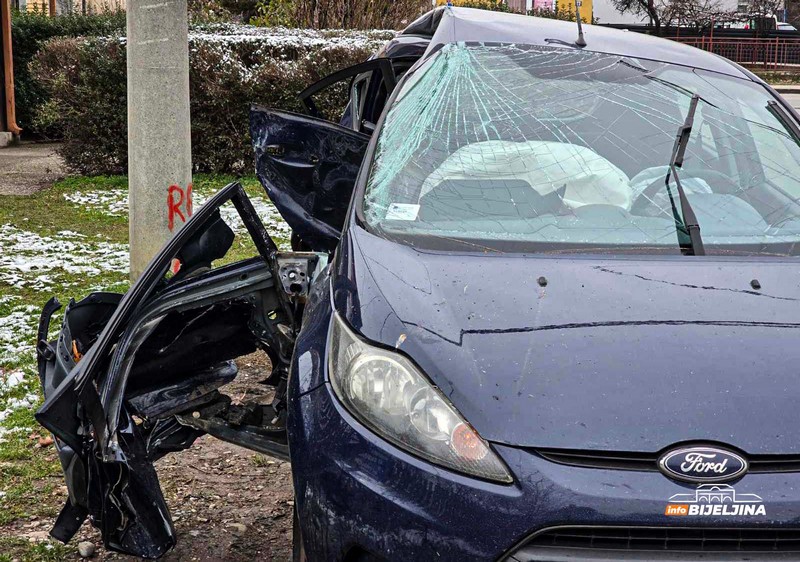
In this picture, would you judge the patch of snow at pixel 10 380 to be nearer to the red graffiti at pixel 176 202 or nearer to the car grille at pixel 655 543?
the red graffiti at pixel 176 202

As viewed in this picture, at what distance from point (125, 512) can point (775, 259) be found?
2026mm

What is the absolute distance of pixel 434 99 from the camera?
3.52 metres

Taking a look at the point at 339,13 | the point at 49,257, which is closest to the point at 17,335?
the point at 49,257

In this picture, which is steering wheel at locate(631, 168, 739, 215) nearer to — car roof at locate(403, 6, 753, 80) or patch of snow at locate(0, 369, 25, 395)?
car roof at locate(403, 6, 753, 80)

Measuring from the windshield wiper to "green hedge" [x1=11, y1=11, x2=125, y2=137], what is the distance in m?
13.2

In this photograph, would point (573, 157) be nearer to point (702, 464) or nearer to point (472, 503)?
point (702, 464)

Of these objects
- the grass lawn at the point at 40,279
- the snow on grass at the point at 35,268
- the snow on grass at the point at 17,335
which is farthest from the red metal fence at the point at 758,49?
the snow on grass at the point at 17,335

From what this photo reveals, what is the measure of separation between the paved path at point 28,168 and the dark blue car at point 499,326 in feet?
23.6

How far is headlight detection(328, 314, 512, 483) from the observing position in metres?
2.11

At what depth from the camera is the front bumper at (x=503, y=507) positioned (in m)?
2.00

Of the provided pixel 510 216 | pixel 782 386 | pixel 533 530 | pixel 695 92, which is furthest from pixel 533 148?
pixel 533 530

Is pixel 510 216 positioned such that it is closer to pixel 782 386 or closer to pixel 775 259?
pixel 775 259

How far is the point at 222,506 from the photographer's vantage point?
3.77 meters

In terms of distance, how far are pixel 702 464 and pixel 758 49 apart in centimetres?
3790
